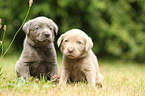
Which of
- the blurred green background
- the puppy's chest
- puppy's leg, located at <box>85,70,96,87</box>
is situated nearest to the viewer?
puppy's leg, located at <box>85,70,96,87</box>

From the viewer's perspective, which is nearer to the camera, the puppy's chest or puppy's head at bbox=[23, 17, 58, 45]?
puppy's head at bbox=[23, 17, 58, 45]

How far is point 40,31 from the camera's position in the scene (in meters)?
4.28

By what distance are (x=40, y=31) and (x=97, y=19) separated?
611 cm

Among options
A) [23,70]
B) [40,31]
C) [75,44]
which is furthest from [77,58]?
[23,70]

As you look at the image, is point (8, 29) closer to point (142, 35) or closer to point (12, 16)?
point (12, 16)

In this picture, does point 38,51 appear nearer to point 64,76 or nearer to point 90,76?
point 64,76

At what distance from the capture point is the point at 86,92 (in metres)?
3.70

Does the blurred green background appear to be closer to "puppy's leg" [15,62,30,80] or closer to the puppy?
the puppy

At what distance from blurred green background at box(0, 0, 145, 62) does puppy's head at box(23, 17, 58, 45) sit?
5367 millimetres

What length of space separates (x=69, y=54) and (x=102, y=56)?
810 centimetres

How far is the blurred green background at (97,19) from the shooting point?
32.5 feet

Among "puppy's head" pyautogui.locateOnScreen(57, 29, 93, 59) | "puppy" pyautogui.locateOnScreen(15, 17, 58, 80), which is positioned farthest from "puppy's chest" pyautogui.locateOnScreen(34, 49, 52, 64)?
"puppy's head" pyautogui.locateOnScreen(57, 29, 93, 59)

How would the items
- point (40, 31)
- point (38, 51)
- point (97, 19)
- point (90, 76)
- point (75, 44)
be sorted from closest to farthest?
point (75, 44)
point (90, 76)
point (40, 31)
point (38, 51)
point (97, 19)

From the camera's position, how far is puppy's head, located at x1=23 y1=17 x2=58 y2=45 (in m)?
4.22
